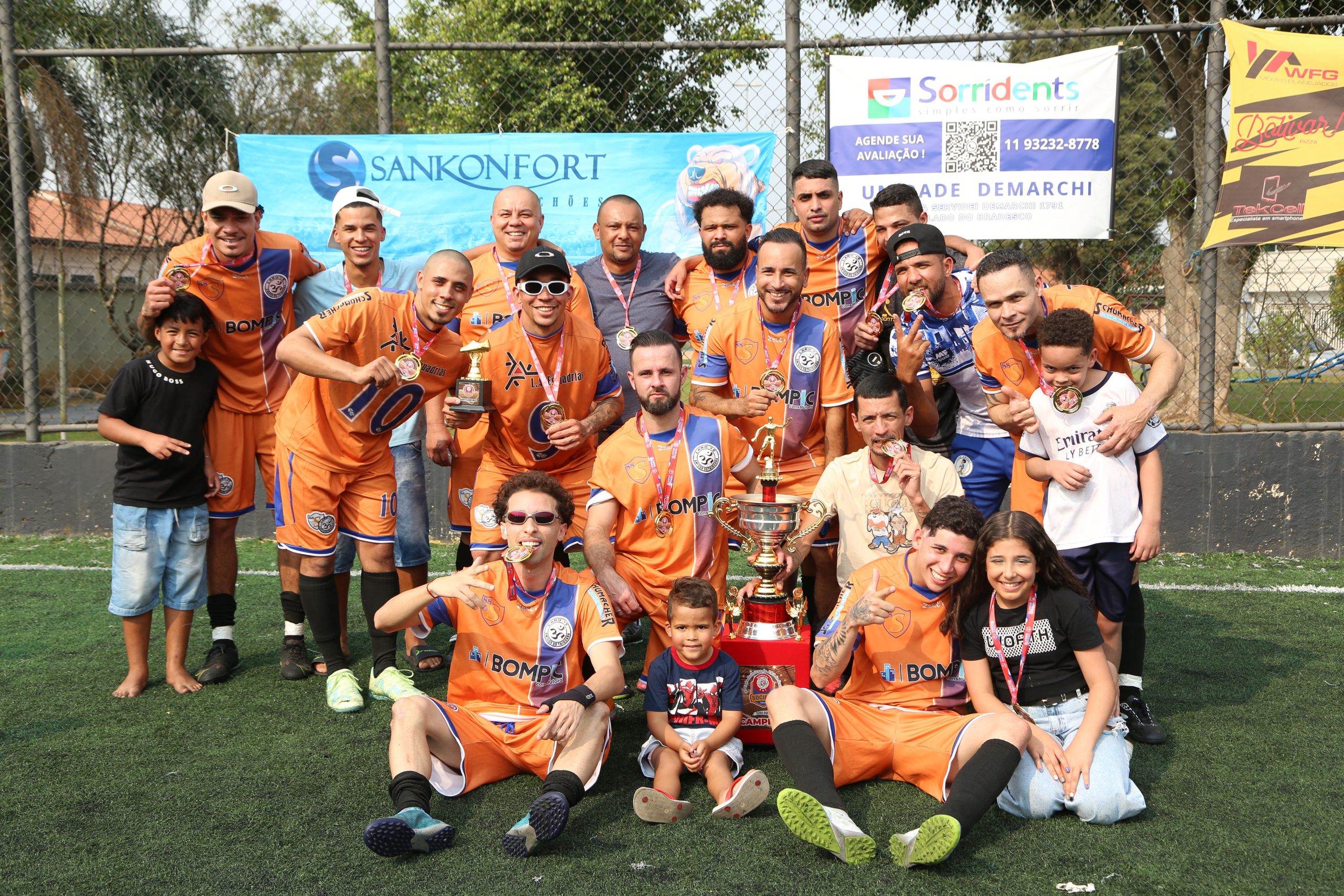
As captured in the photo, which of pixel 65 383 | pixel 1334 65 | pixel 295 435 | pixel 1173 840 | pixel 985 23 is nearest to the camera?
pixel 1173 840

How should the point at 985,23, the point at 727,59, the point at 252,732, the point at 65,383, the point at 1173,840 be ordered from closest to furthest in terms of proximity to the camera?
the point at 1173,840 → the point at 252,732 → the point at 727,59 → the point at 985,23 → the point at 65,383

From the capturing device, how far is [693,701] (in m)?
3.96

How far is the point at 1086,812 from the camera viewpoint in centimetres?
346

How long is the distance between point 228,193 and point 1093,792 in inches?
189

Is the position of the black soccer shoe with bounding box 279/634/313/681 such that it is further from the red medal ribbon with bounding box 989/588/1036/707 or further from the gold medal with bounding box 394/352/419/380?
the red medal ribbon with bounding box 989/588/1036/707

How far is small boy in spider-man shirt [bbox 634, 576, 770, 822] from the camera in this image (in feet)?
12.6

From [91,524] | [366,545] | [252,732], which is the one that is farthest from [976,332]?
[91,524]

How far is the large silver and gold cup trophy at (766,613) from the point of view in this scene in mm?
4246

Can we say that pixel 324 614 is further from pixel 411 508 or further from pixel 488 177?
pixel 488 177

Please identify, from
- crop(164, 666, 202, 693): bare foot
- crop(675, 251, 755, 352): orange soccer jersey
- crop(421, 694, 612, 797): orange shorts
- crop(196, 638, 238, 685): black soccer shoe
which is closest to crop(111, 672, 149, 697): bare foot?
crop(164, 666, 202, 693): bare foot

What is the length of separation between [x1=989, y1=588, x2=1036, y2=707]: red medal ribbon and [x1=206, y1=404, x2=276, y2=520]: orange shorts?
3622 mm

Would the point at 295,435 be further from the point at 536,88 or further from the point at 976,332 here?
the point at 536,88

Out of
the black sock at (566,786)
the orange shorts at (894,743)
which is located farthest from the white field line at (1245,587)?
the black sock at (566,786)

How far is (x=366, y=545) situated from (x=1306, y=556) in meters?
6.58
